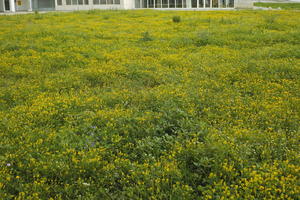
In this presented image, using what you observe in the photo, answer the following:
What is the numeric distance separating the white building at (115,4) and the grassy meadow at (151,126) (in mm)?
41411

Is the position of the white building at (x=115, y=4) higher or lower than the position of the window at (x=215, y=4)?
higher

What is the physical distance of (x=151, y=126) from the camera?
5.89m

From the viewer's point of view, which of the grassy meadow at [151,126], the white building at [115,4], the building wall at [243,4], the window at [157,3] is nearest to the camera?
the grassy meadow at [151,126]

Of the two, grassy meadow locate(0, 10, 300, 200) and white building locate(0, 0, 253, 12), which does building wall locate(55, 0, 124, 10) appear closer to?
white building locate(0, 0, 253, 12)

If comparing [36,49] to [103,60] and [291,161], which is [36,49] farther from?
[291,161]

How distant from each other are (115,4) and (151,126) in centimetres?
5438

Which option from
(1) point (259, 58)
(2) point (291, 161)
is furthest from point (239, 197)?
(1) point (259, 58)

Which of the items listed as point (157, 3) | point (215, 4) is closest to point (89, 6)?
point (157, 3)

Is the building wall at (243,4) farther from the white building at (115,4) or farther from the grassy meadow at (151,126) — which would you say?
the grassy meadow at (151,126)

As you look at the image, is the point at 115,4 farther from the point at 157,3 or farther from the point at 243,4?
the point at 243,4

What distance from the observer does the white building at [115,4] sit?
5028cm

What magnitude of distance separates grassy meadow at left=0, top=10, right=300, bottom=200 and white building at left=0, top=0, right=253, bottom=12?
41411mm

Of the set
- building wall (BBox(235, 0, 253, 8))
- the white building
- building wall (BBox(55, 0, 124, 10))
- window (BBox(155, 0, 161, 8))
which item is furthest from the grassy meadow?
building wall (BBox(55, 0, 124, 10))

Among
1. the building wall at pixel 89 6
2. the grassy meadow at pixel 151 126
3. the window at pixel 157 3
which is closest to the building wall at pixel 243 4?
the window at pixel 157 3
